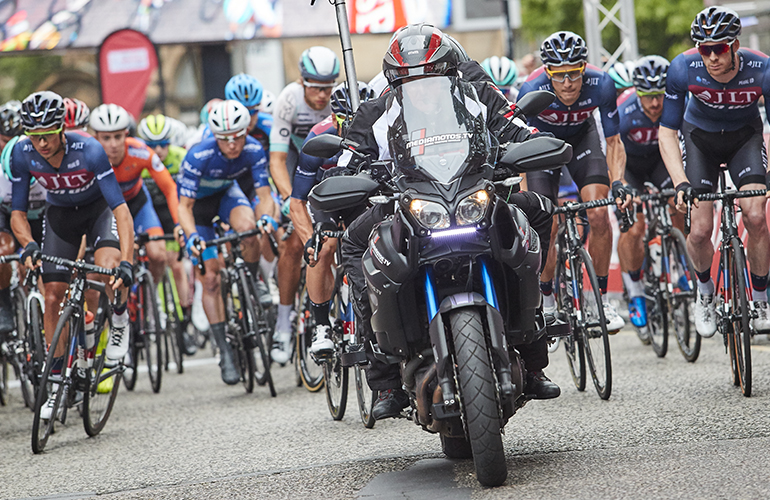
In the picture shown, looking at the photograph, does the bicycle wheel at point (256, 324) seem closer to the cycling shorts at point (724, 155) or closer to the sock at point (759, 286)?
the cycling shorts at point (724, 155)

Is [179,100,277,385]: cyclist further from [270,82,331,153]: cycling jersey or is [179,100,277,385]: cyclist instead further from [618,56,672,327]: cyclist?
[618,56,672,327]: cyclist

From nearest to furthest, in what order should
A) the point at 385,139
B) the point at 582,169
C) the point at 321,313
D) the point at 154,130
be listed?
the point at 385,139, the point at 321,313, the point at 582,169, the point at 154,130

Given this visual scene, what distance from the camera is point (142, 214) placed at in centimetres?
A: 1119

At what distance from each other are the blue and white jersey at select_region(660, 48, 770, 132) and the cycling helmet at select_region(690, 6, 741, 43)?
0.82 ft

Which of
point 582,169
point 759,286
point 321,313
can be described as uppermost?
point 582,169

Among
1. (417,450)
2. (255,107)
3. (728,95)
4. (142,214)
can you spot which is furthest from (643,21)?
(417,450)

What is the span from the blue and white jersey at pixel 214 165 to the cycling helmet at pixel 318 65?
3.77 ft

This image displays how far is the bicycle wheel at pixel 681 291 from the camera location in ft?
28.5

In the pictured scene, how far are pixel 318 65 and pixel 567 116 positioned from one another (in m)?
2.06

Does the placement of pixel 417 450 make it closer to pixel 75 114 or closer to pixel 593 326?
pixel 593 326

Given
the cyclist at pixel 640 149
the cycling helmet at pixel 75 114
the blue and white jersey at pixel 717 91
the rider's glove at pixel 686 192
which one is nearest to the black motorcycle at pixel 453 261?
the rider's glove at pixel 686 192

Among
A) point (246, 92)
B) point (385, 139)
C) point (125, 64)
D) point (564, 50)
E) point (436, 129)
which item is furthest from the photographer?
point (125, 64)

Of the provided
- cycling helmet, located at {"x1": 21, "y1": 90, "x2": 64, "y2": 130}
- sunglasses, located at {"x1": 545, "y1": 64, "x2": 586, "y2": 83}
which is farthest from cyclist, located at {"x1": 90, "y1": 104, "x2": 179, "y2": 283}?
sunglasses, located at {"x1": 545, "y1": 64, "x2": 586, "y2": 83}

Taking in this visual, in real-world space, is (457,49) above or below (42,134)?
above
